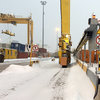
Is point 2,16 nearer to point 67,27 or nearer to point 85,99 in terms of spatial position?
point 67,27

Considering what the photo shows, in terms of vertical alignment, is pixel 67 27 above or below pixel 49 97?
above

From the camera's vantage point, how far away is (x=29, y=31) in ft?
135

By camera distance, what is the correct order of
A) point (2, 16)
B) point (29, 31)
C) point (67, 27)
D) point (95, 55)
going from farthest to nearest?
point (29, 31)
point (2, 16)
point (95, 55)
point (67, 27)

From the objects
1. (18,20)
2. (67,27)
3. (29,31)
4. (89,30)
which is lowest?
(89,30)

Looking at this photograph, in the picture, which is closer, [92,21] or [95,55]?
[92,21]

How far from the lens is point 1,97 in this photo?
4824 millimetres

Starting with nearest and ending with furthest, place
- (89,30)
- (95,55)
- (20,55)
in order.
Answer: (89,30), (95,55), (20,55)

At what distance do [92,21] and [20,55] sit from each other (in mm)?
43146

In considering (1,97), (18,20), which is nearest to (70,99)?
(1,97)

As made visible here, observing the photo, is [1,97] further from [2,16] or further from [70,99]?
[2,16]

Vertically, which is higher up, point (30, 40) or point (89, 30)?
point (30, 40)

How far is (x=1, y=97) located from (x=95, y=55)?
20.4m

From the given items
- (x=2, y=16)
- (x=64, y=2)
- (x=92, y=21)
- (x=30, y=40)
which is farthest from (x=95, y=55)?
(x=2, y=16)

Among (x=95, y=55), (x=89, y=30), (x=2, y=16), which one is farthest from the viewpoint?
(x=2, y=16)
